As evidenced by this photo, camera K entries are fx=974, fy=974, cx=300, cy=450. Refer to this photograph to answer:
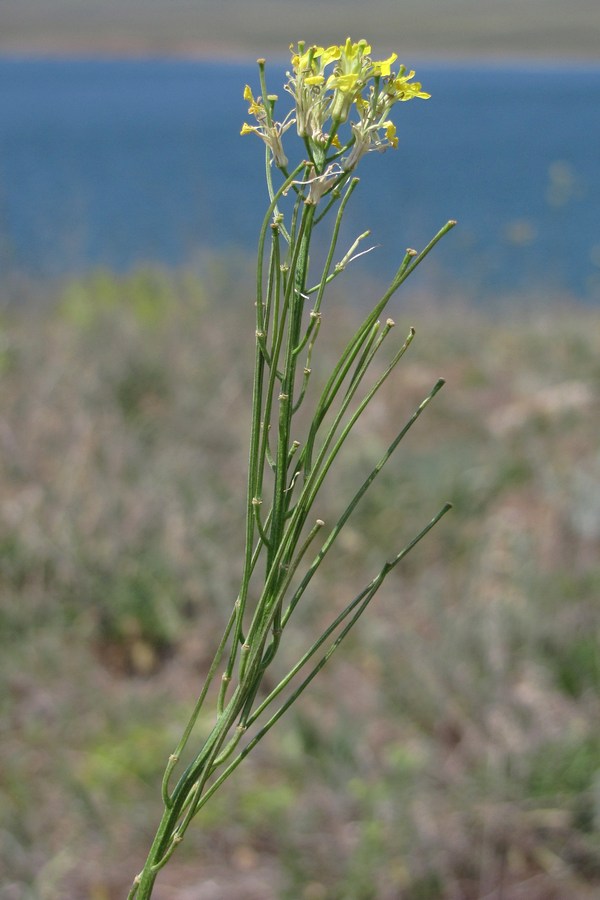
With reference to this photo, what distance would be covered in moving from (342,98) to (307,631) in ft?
8.28

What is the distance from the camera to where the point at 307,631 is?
301 cm

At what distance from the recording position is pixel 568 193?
5.12 metres

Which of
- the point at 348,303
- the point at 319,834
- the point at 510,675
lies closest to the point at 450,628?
the point at 510,675

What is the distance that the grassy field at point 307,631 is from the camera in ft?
7.13

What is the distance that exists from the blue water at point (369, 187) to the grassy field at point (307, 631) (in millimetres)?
779

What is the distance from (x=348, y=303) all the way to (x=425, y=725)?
3.13m

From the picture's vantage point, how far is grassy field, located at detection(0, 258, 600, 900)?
217 centimetres

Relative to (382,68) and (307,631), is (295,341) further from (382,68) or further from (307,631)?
(307,631)

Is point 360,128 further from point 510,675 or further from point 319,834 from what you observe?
point 510,675

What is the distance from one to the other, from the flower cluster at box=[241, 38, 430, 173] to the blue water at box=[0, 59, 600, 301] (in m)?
2.07

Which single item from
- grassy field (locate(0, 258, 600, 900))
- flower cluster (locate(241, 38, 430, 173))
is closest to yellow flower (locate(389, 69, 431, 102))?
flower cluster (locate(241, 38, 430, 173))

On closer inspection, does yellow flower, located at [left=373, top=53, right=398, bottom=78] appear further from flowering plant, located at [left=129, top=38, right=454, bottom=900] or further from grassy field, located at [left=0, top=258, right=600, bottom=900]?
grassy field, located at [left=0, top=258, right=600, bottom=900]

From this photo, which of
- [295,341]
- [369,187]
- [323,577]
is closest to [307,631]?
[323,577]

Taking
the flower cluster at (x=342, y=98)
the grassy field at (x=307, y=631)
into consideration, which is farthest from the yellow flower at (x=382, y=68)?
the grassy field at (x=307, y=631)
